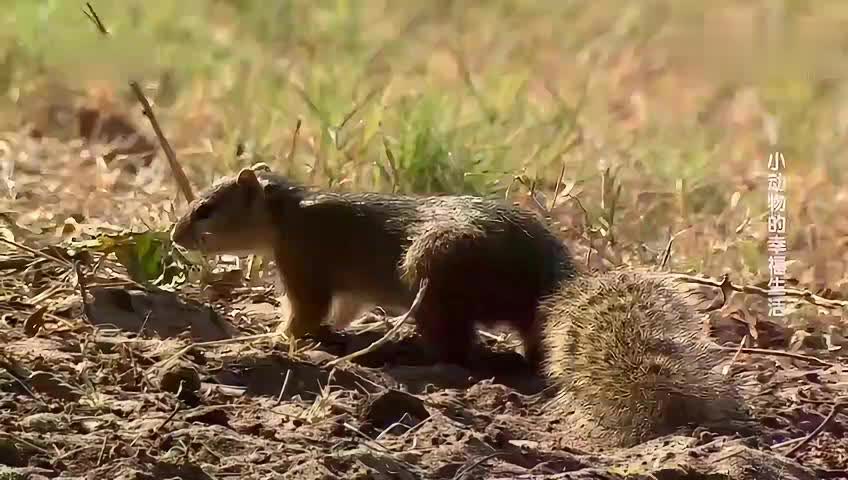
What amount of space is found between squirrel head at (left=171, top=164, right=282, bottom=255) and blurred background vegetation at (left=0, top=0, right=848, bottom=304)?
2.53ft

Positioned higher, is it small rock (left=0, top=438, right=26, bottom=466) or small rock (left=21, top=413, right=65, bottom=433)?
small rock (left=21, top=413, right=65, bottom=433)

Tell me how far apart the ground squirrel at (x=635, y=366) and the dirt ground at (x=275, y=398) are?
7 centimetres

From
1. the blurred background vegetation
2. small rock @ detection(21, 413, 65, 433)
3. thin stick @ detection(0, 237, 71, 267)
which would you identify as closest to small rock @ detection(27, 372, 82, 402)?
small rock @ detection(21, 413, 65, 433)

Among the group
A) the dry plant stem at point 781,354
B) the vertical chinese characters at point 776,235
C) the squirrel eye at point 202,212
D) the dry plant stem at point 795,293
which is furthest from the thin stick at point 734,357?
the squirrel eye at point 202,212

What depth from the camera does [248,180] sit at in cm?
451

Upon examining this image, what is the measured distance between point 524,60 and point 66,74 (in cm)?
243

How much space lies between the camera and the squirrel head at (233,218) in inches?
176

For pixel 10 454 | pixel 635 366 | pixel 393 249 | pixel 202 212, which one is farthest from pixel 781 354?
pixel 10 454

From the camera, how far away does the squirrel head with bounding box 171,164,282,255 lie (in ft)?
14.6

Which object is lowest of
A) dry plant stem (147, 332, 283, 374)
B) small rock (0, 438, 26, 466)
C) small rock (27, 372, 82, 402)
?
small rock (0, 438, 26, 466)

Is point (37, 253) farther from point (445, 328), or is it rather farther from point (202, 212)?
point (445, 328)

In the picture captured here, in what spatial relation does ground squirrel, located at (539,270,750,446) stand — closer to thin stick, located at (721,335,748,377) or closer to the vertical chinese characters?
thin stick, located at (721,335,748,377)

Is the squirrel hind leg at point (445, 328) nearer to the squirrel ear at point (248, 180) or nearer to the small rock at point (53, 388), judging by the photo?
the squirrel ear at point (248, 180)

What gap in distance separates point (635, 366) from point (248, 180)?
1874 millimetres
